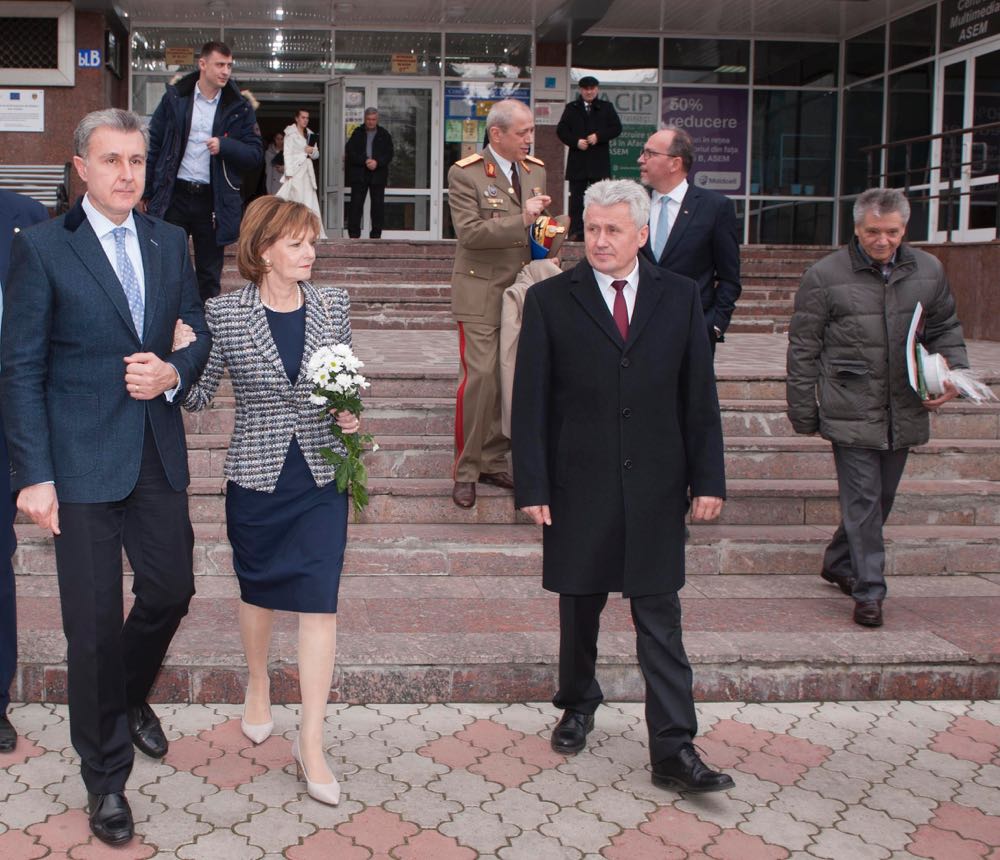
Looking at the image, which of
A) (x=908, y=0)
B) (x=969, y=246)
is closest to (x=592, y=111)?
(x=969, y=246)

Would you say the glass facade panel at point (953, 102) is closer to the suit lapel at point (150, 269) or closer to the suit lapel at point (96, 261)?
the suit lapel at point (150, 269)

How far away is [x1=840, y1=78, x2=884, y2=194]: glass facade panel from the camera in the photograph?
1980 centimetres

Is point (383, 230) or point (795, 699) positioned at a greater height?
point (383, 230)

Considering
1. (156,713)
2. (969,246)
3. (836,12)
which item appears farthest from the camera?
(836,12)

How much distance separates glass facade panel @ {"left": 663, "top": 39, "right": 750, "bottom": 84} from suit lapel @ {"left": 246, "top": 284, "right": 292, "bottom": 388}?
56.8 ft

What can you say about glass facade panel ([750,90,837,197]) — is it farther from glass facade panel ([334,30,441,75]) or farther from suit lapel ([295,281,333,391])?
suit lapel ([295,281,333,391])

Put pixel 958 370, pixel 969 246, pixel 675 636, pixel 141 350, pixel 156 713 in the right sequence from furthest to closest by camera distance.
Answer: pixel 969 246
pixel 958 370
pixel 156 713
pixel 675 636
pixel 141 350

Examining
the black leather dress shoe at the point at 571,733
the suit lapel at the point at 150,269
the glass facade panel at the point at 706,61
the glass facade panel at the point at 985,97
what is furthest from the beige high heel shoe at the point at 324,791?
the glass facade panel at the point at 706,61

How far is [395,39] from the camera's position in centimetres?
1958

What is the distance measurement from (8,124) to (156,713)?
48.7 feet

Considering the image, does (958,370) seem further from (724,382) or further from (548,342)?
(724,382)

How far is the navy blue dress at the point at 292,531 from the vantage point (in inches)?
153

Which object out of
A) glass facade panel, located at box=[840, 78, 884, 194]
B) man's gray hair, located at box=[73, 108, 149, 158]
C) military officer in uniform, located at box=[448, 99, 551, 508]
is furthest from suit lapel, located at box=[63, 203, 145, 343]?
glass facade panel, located at box=[840, 78, 884, 194]

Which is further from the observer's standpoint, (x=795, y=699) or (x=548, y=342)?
(x=795, y=699)
